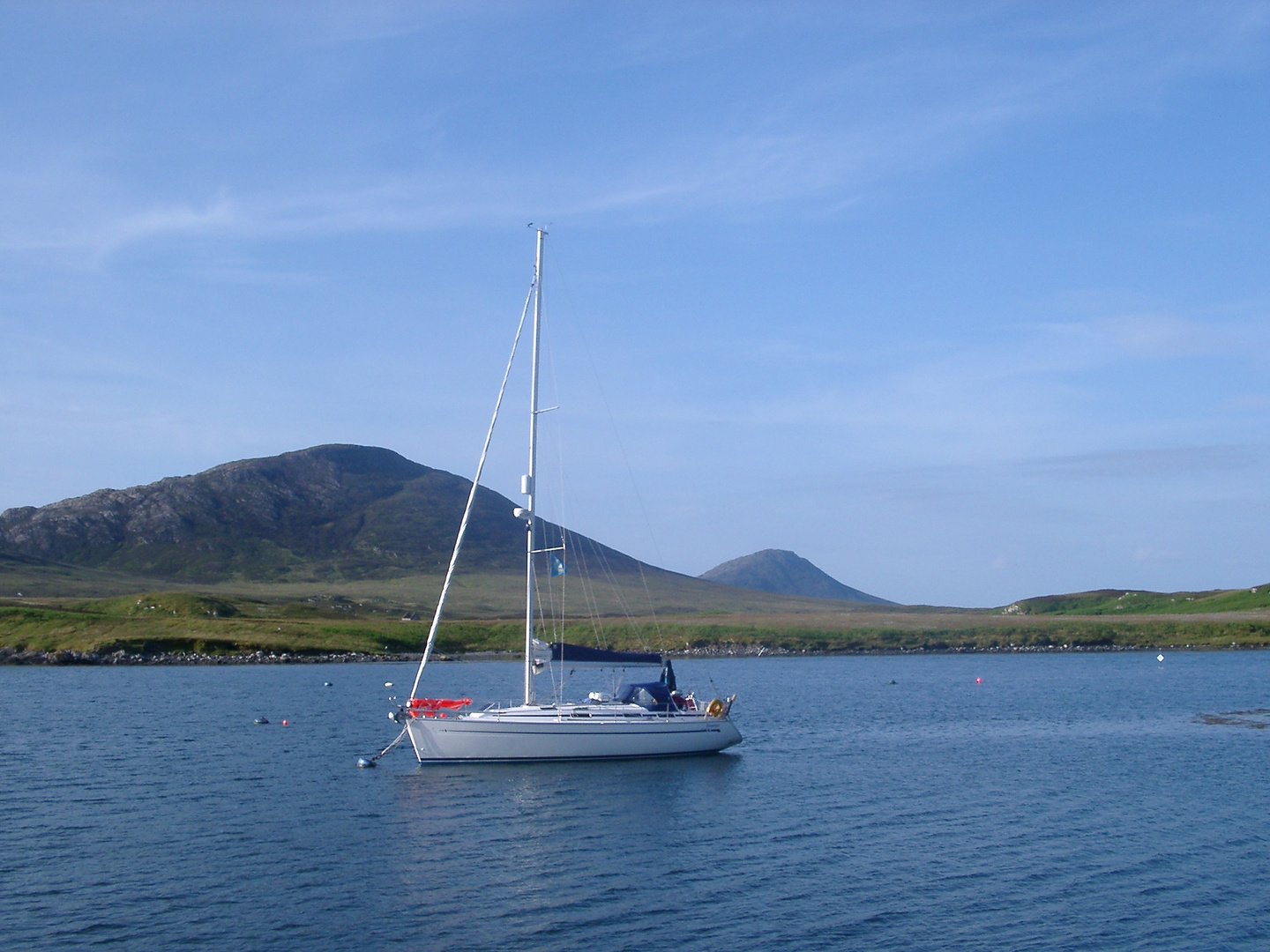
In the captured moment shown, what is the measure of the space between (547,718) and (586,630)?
8660 cm

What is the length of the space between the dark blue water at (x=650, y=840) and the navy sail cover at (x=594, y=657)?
4.32m

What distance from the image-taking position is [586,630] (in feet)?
415

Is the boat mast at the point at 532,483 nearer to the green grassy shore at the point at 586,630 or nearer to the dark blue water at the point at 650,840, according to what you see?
the dark blue water at the point at 650,840

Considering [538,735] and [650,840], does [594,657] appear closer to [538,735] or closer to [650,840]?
[538,735]

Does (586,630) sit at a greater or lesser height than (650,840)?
greater

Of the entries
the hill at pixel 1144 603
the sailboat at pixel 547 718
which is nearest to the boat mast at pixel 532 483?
the sailboat at pixel 547 718

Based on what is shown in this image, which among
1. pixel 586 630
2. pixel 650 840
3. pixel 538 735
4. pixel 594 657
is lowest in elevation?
pixel 650 840

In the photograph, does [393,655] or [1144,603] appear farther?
[1144,603]

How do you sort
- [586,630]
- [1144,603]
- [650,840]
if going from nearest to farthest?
[650,840] < [586,630] < [1144,603]

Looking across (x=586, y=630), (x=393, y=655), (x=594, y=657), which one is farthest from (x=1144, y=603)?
(x=594, y=657)

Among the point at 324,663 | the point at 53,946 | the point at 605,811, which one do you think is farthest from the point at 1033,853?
the point at 324,663

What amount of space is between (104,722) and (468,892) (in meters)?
38.3

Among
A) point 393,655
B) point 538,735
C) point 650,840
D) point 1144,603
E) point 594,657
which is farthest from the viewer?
point 1144,603

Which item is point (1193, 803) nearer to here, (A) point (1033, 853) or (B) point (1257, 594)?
(A) point (1033, 853)
